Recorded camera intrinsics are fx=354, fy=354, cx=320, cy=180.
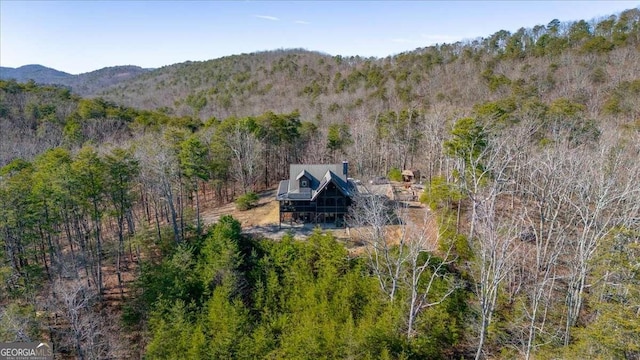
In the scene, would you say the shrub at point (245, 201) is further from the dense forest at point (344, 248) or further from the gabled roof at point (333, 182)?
the gabled roof at point (333, 182)

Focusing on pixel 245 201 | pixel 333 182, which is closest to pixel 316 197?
pixel 333 182

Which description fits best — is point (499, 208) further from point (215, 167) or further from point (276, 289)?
point (215, 167)

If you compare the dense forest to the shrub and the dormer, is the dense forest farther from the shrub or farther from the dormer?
the dormer

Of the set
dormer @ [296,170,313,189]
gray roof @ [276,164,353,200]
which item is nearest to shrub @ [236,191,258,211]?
gray roof @ [276,164,353,200]

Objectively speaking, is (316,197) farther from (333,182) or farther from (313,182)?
(333,182)

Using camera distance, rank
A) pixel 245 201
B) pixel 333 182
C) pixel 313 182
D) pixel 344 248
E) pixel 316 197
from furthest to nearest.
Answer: pixel 245 201 → pixel 313 182 → pixel 316 197 → pixel 333 182 → pixel 344 248
